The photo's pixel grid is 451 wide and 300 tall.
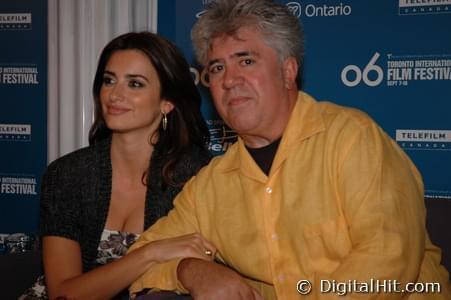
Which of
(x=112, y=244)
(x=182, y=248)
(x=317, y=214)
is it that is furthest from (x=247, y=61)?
(x=112, y=244)

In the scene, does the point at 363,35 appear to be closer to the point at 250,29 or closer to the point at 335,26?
the point at 335,26

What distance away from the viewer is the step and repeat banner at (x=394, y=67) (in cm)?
262

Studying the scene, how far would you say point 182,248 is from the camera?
1.85m

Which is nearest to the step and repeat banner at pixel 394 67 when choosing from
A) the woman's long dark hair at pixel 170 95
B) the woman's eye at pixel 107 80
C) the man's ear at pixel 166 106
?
the woman's long dark hair at pixel 170 95

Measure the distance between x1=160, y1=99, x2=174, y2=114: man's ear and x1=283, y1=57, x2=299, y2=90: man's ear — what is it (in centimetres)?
80

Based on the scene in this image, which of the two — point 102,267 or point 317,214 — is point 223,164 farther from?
point 102,267

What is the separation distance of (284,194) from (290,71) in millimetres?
427

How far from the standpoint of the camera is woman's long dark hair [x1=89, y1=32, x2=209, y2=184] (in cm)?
245

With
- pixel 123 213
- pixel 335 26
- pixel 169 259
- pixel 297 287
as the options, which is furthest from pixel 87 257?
pixel 335 26

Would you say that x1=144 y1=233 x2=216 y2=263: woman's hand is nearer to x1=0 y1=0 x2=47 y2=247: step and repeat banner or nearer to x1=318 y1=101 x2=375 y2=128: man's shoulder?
x1=318 y1=101 x2=375 y2=128: man's shoulder
